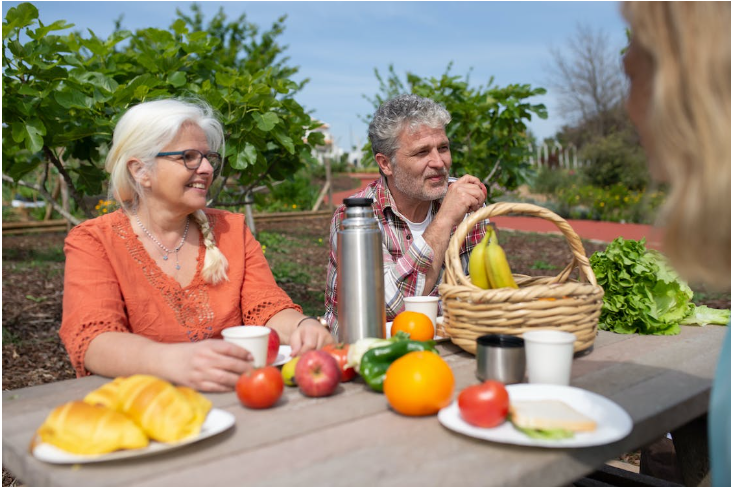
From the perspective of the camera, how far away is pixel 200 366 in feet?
5.70

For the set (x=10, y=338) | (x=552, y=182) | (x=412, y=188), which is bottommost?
(x=10, y=338)

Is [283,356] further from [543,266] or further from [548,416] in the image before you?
[543,266]

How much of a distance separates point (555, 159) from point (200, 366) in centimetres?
2943

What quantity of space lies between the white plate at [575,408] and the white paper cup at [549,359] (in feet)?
0.24

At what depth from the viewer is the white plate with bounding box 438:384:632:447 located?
4.46 feet

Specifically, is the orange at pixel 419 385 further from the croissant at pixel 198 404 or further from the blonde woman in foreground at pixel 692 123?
the blonde woman in foreground at pixel 692 123

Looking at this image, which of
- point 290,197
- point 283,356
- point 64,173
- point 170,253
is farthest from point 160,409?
point 290,197

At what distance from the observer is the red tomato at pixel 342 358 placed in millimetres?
1829

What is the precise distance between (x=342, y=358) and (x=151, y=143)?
124cm

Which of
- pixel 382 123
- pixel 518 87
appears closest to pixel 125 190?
pixel 382 123

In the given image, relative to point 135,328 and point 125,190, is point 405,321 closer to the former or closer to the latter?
point 135,328

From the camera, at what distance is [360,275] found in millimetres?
2000

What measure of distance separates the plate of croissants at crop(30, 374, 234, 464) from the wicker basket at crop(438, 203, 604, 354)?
2.77ft

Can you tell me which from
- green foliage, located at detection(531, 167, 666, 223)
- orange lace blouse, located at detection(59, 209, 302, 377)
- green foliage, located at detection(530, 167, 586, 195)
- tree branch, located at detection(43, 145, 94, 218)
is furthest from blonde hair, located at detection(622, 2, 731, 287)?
green foliage, located at detection(530, 167, 586, 195)
